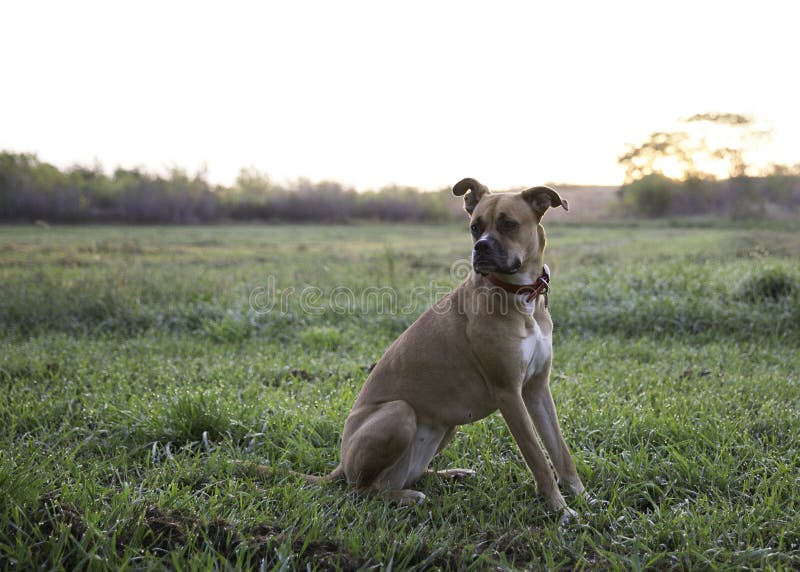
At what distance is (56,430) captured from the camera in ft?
14.7

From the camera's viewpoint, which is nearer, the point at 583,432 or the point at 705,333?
the point at 583,432

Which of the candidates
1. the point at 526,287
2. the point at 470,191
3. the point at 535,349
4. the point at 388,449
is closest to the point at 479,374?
the point at 535,349

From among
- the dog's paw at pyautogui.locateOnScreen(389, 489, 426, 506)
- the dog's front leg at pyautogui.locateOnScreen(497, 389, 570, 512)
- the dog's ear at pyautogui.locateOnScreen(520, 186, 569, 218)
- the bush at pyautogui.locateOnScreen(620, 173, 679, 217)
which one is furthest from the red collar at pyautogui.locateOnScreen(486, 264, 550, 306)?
the bush at pyautogui.locateOnScreen(620, 173, 679, 217)

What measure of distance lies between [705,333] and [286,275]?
7.69 m

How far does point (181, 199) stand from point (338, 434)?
33198 mm

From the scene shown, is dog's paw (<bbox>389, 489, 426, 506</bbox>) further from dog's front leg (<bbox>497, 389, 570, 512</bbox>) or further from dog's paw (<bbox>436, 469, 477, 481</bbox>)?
dog's front leg (<bbox>497, 389, 570, 512</bbox>)

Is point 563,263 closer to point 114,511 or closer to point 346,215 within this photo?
point 114,511

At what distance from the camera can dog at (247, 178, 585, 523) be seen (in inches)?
132

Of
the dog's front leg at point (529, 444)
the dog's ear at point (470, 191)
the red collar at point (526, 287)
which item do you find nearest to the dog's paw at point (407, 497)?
the dog's front leg at point (529, 444)

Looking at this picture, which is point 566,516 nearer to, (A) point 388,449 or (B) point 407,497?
(B) point 407,497

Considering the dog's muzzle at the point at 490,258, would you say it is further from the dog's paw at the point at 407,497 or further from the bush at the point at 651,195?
the bush at the point at 651,195

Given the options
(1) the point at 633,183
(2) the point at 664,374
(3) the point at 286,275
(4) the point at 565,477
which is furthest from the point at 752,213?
(4) the point at 565,477

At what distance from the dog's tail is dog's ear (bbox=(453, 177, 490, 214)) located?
188 centimetres

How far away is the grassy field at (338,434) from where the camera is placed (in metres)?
2.80
